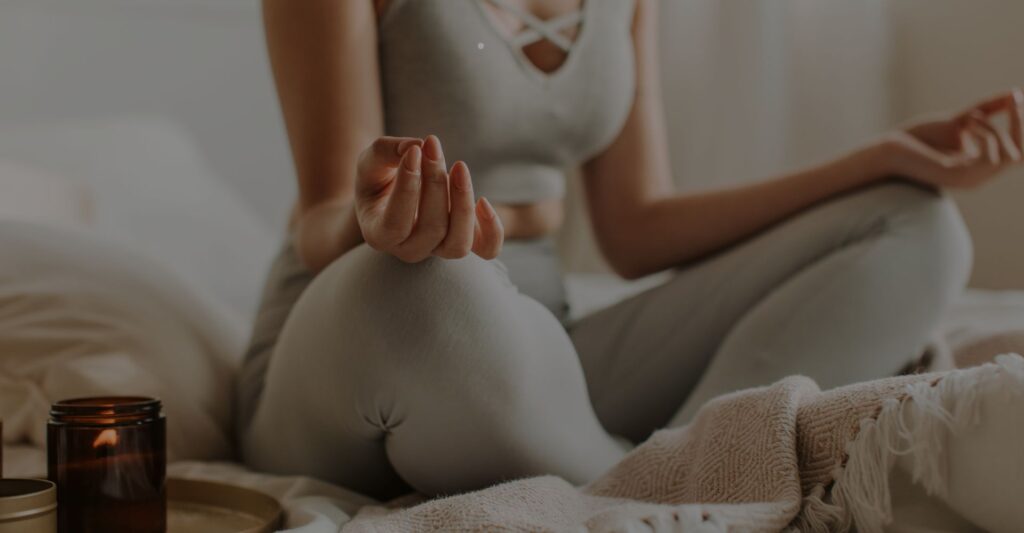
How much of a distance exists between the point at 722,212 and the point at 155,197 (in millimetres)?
1066

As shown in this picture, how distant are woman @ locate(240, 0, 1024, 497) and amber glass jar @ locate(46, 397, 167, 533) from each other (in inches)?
5.6

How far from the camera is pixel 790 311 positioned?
34.7 inches

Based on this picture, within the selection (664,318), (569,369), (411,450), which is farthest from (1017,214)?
(411,450)

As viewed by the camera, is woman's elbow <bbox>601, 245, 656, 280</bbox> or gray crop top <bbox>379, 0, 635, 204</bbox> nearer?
gray crop top <bbox>379, 0, 635, 204</bbox>

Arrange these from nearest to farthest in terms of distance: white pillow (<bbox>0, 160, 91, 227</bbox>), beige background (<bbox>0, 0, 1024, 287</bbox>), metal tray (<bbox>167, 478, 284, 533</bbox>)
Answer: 1. metal tray (<bbox>167, 478, 284, 533</bbox>)
2. white pillow (<bbox>0, 160, 91, 227</bbox>)
3. beige background (<bbox>0, 0, 1024, 287</bbox>)

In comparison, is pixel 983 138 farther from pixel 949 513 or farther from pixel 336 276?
pixel 336 276

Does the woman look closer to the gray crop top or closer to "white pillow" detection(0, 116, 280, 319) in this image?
the gray crop top

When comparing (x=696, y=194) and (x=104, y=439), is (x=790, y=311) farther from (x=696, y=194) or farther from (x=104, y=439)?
(x=104, y=439)

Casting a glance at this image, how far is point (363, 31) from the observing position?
803 millimetres

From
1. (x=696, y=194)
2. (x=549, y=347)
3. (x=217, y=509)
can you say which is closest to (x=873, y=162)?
(x=696, y=194)

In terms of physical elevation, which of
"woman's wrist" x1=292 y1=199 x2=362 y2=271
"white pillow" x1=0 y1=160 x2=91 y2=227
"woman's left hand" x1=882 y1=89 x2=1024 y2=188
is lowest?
"white pillow" x1=0 y1=160 x2=91 y2=227

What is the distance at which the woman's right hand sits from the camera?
549 mm

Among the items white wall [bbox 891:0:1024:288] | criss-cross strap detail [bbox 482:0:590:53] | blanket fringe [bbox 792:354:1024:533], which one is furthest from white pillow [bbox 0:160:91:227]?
white wall [bbox 891:0:1024:288]

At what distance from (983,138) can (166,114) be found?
1642 millimetres
